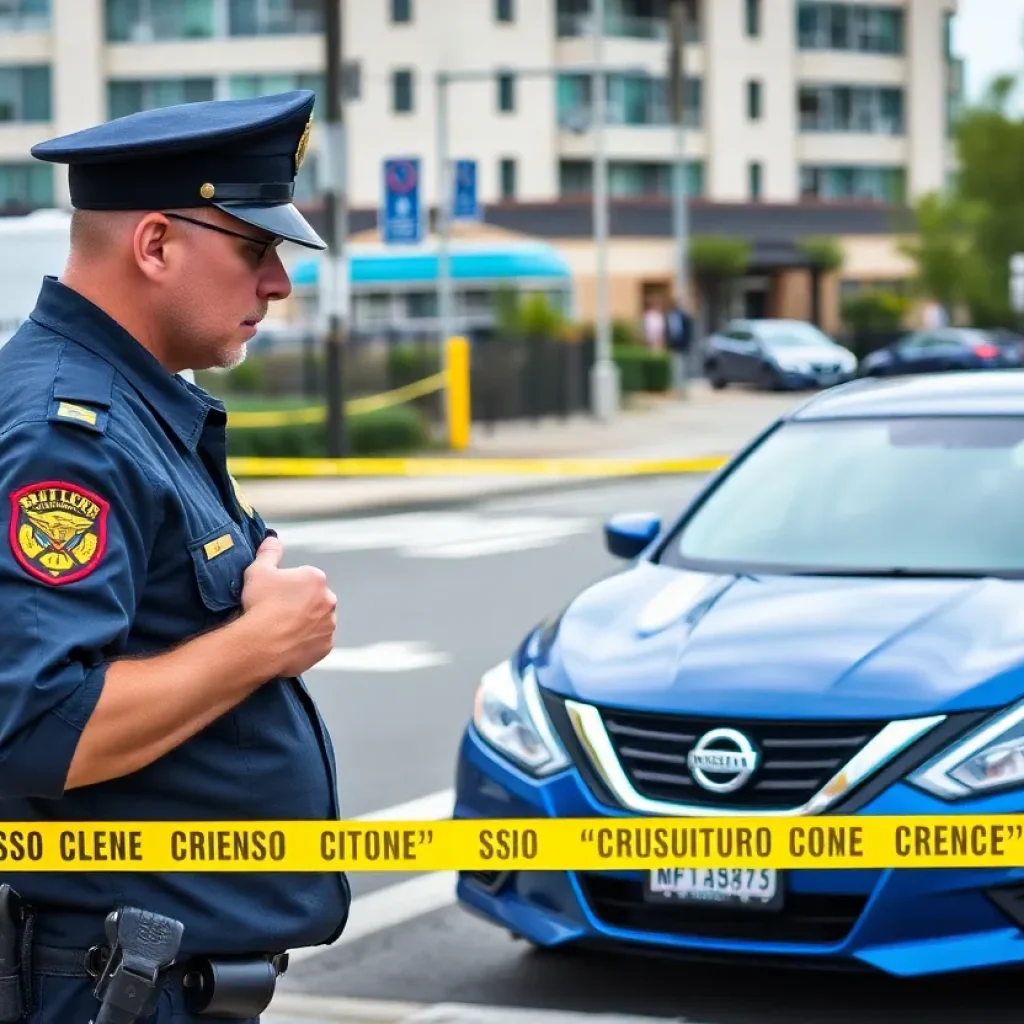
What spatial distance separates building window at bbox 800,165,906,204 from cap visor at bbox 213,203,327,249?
236 ft

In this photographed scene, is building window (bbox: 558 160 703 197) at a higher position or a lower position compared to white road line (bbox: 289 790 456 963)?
higher

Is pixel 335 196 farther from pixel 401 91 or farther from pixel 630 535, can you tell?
pixel 401 91

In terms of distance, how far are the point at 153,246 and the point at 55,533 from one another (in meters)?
0.39

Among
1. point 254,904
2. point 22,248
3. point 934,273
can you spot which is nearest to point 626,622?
point 254,904

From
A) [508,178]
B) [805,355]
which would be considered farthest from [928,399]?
[508,178]

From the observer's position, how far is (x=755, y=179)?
72.5 meters

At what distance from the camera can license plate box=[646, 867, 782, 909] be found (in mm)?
5238

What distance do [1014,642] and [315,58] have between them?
63.1m

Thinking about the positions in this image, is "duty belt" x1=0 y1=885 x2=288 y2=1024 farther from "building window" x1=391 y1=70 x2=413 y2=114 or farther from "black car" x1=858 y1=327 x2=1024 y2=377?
"building window" x1=391 y1=70 x2=413 y2=114

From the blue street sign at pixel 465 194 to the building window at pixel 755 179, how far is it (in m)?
45.2

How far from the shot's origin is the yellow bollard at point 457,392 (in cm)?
2769

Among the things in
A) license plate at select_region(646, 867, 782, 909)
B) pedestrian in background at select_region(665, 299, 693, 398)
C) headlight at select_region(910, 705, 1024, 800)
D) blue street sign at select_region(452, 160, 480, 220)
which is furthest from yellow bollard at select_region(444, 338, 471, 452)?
headlight at select_region(910, 705, 1024, 800)

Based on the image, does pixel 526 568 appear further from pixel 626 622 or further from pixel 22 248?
pixel 626 622

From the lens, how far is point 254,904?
111 inches
